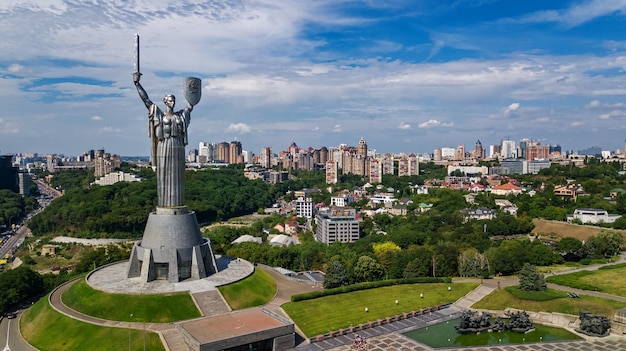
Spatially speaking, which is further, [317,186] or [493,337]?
[317,186]

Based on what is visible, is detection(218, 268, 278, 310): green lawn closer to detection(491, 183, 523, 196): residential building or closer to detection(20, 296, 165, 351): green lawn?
detection(20, 296, 165, 351): green lawn

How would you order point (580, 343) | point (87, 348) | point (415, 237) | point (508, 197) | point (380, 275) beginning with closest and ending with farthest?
point (87, 348) < point (580, 343) < point (380, 275) < point (415, 237) < point (508, 197)

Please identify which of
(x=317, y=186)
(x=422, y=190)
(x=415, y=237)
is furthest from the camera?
(x=317, y=186)

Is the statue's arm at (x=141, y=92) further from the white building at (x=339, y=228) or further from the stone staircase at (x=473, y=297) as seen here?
the white building at (x=339, y=228)

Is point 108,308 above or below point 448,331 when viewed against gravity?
above

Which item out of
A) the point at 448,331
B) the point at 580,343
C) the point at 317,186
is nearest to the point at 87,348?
the point at 448,331

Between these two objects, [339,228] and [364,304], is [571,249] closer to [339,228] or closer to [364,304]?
[364,304]

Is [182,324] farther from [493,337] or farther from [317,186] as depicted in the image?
[317,186]
